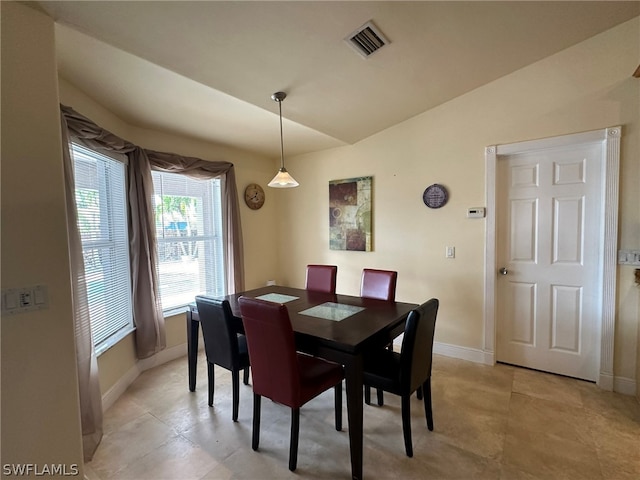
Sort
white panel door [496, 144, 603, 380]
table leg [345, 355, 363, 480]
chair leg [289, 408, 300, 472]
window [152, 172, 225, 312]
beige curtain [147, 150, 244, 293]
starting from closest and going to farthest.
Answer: table leg [345, 355, 363, 480]
chair leg [289, 408, 300, 472]
white panel door [496, 144, 603, 380]
window [152, 172, 225, 312]
beige curtain [147, 150, 244, 293]

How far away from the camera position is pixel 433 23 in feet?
6.32

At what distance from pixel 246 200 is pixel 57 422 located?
2.95m

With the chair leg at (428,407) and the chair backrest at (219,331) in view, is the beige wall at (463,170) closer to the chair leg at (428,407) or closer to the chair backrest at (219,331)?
the chair leg at (428,407)

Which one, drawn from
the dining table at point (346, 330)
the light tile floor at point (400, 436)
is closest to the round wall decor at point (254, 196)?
the dining table at point (346, 330)

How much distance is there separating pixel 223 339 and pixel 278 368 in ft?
2.14

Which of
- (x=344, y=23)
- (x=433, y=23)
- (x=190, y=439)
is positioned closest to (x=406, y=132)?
(x=433, y=23)

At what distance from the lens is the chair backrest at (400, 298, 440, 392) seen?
174cm

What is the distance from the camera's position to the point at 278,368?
1736 millimetres

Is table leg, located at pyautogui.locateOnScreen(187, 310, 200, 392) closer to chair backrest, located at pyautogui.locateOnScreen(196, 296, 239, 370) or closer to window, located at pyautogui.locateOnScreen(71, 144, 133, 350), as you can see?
chair backrest, located at pyautogui.locateOnScreen(196, 296, 239, 370)

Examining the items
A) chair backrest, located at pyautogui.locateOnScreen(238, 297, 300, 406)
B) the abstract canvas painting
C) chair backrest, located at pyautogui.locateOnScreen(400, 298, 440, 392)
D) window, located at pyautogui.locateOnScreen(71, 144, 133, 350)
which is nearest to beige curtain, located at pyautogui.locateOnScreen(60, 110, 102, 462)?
window, located at pyautogui.locateOnScreen(71, 144, 133, 350)

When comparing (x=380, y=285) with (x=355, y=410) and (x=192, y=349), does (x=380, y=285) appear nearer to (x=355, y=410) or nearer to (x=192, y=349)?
(x=355, y=410)

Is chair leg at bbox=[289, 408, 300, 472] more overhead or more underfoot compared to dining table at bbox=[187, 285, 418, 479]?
more underfoot

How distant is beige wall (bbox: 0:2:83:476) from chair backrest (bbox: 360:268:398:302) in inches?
83.2

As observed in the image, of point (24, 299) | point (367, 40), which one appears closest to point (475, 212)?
point (367, 40)
